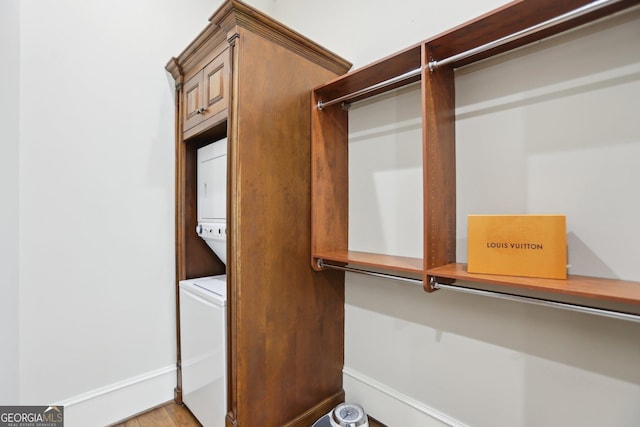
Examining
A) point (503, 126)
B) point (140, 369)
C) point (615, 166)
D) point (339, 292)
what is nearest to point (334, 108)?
point (503, 126)

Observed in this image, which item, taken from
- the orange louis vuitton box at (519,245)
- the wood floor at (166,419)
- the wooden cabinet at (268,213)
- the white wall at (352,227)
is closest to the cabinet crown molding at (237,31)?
the wooden cabinet at (268,213)

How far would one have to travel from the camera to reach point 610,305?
1.04m

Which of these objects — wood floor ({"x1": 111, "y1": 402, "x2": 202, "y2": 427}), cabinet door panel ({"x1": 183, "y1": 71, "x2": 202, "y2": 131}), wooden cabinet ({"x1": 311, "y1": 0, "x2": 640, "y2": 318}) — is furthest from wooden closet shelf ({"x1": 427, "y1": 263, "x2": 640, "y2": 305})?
wood floor ({"x1": 111, "y1": 402, "x2": 202, "y2": 427})

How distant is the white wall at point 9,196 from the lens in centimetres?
132

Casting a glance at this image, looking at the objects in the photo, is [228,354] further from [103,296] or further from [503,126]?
[503,126]

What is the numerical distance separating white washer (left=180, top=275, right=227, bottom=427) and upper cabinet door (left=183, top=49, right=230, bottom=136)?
940mm

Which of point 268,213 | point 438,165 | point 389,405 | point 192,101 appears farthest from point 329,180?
point 389,405

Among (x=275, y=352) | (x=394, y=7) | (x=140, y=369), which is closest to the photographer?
(x=275, y=352)

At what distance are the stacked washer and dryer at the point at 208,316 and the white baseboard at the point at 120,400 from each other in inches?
6.8

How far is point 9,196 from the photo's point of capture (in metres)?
1.39

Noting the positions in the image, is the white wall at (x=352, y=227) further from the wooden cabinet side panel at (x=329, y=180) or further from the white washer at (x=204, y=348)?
the white washer at (x=204, y=348)

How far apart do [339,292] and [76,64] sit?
6.66ft

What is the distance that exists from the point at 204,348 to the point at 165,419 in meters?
0.61

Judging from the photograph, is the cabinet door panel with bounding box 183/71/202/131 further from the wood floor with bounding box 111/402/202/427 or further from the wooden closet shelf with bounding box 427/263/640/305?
the wood floor with bounding box 111/402/202/427
